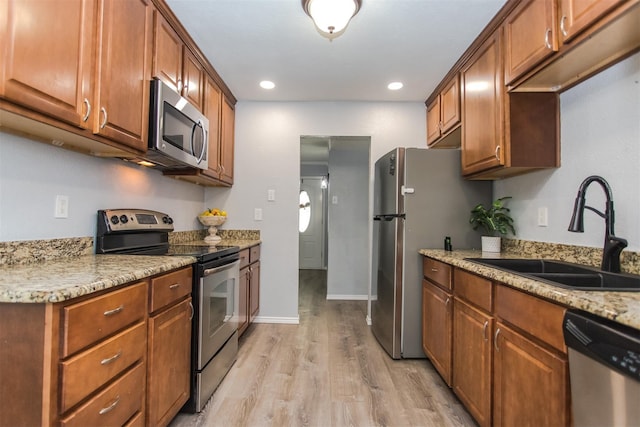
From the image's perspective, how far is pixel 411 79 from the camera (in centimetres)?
276

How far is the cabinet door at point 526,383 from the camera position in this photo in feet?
3.33

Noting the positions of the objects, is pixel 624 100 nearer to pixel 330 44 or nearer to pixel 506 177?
pixel 506 177

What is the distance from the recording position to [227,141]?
3.12 metres

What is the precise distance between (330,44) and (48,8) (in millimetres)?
1594

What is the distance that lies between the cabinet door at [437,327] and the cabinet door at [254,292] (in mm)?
1578

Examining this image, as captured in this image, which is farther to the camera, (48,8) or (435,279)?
(435,279)

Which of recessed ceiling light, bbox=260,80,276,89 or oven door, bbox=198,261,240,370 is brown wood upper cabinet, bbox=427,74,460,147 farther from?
oven door, bbox=198,261,240,370

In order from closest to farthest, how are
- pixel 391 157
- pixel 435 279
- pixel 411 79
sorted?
pixel 435 279 < pixel 391 157 < pixel 411 79

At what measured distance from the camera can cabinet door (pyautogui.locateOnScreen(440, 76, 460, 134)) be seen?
98.8 inches

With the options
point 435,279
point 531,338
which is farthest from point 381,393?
point 531,338

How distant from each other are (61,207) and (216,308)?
1001 mm

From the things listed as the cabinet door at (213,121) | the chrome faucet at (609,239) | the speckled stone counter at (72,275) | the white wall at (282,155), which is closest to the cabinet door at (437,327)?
the chrome faucet at (609,239)

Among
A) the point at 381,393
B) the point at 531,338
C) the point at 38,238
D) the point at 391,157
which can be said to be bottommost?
the point at 381,393

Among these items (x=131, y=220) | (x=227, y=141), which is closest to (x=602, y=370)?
(x=131, y=220)
